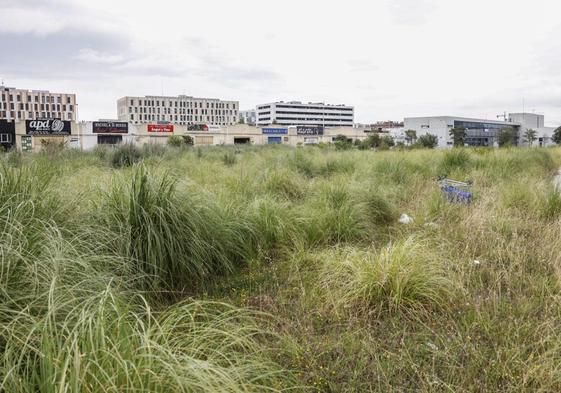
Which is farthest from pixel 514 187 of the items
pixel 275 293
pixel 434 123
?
pixel 434 123

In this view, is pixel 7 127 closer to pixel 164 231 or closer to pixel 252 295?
pixel 164 231

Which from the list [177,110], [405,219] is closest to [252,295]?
[405,219]

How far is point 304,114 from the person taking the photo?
137 m

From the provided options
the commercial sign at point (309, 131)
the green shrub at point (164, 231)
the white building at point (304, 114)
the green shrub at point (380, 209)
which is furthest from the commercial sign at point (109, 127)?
the white building at point (304, 114)

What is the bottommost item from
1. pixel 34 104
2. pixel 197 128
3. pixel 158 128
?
pixel 158 128

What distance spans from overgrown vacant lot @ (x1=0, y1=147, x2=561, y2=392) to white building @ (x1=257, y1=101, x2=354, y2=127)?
12550cm

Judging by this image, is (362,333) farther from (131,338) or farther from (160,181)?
(160,181)

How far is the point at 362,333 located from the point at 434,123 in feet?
314

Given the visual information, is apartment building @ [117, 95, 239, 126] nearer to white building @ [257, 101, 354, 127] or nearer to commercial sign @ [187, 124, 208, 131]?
white building @ [257, 101, 354, 127]

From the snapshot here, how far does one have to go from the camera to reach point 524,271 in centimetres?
378

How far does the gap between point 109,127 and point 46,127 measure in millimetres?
7704

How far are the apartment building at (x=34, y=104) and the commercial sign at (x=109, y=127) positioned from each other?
58953mm

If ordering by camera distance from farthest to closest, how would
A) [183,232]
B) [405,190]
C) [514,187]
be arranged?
[405,190] → [514,187] → [183,232]

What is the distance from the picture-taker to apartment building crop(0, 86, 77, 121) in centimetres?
10550
